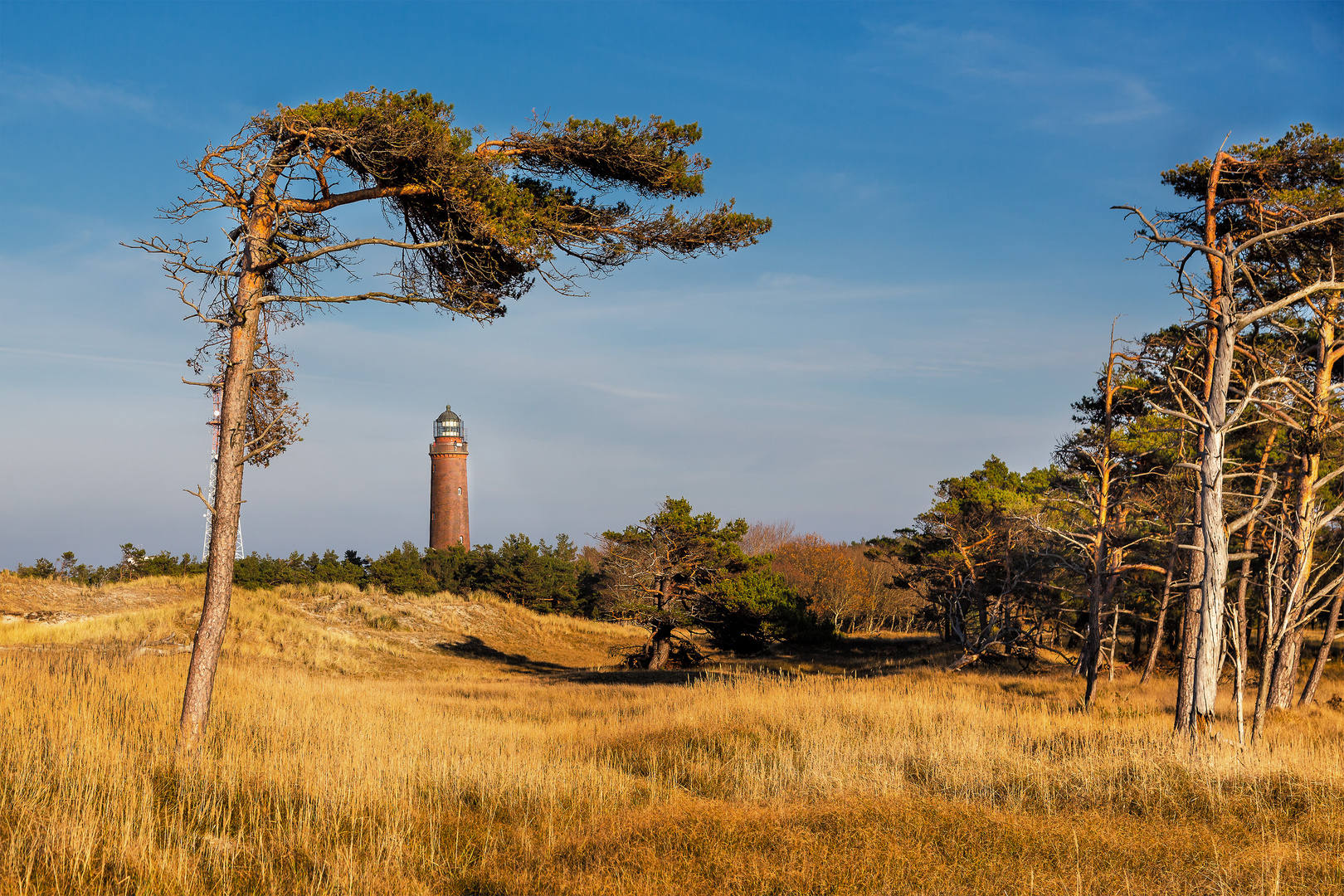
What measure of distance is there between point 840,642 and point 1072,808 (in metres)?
32.0

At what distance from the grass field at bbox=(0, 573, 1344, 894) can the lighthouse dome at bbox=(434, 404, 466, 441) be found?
39952 millimetres

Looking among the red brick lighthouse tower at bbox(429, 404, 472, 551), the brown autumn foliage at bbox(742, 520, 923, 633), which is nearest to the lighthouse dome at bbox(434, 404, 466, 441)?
the red brick lighthouse tower at bbox(429, 404, 472, 551)

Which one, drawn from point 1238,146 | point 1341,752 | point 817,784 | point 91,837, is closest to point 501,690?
point 817,784

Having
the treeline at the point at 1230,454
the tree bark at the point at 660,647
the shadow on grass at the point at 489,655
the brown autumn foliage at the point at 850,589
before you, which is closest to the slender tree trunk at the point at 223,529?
the treeline at the point at 1230,454

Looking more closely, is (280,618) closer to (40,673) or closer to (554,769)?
(40,673)

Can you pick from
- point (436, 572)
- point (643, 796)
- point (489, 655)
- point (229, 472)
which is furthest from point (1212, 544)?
point (436, 572)

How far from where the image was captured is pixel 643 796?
25.0 ft

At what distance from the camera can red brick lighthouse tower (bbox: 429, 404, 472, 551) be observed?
2089 inches

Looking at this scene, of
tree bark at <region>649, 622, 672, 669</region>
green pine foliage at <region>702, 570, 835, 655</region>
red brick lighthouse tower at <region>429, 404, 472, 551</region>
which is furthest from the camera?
red brick lighthouse tower at <region>429, 404, 472, 551</region>

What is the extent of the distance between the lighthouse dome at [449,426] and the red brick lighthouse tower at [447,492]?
19 cm

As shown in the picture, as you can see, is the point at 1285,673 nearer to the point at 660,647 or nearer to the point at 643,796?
the point at 643,796

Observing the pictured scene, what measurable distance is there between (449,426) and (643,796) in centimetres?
4920

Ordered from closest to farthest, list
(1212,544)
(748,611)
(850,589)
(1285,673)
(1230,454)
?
(1212,544)
(1285,673)
(1230,454)
(748,611)
(850,589)

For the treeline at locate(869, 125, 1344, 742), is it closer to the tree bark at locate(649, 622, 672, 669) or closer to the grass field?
the grass field
